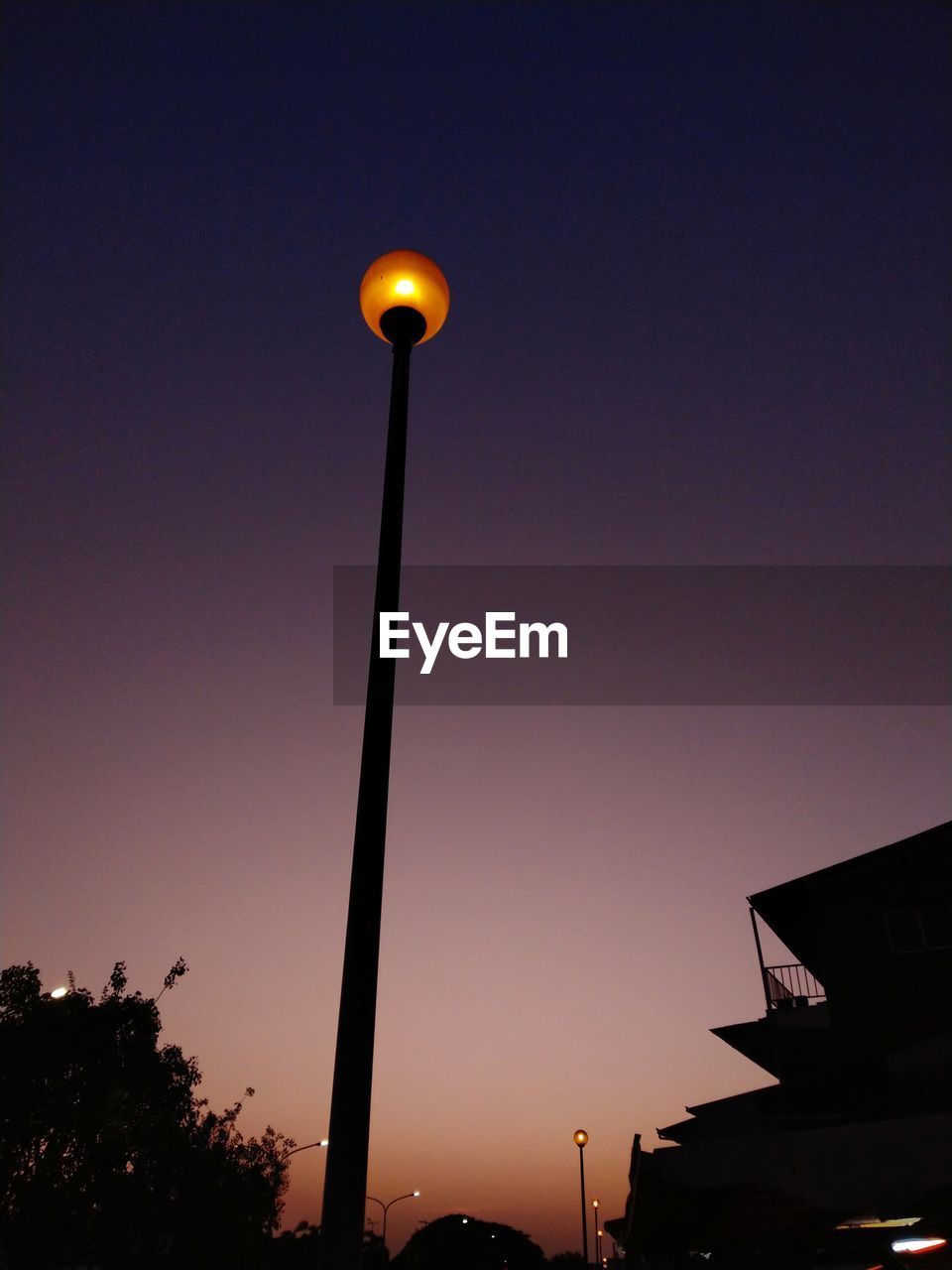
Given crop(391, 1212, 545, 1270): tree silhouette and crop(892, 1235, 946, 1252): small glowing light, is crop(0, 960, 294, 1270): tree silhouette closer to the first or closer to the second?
crop(892, 1235, 946, 1252): small glowing light

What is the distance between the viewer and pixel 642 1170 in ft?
24.1

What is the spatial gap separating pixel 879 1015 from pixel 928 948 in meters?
1.70

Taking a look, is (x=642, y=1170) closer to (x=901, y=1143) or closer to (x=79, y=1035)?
(x=901, y=1143)

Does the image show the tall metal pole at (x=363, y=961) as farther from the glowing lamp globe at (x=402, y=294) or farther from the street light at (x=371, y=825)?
the glowing lamp globe at (x=402, y=294)

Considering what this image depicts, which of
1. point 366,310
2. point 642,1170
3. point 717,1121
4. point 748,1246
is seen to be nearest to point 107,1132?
point 717,1121

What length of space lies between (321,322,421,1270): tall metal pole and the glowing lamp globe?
1.23 m

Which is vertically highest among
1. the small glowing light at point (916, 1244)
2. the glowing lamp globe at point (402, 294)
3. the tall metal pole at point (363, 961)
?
the glowing lamp globe at point (402, 294)

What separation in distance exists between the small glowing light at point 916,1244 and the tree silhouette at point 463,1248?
115 metres

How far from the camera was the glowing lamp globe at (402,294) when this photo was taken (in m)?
5.93

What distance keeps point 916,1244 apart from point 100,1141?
85.6 feet

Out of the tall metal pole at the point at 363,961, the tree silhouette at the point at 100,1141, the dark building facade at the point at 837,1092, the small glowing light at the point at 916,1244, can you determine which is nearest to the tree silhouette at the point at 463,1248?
the tree silhouette at the point at 100,1141

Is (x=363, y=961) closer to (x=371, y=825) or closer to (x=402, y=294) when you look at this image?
(x=371, y=825)

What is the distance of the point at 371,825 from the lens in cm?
411

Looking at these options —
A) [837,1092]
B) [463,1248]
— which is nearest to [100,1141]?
[837,1092]
